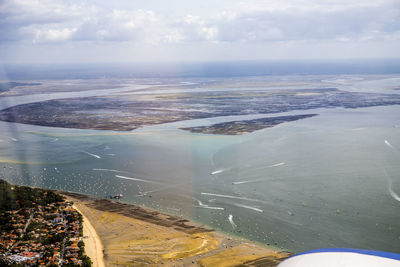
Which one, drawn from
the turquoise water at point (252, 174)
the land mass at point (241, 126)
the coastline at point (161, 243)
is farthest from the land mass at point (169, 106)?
the coastline at point (161, 243)

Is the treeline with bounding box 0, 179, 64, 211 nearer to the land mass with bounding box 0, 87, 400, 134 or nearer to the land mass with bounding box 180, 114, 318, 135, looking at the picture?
the land mass with bounding box 180, 114, 318, 135

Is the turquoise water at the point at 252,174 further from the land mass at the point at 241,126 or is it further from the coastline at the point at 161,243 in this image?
the land mass at the point at 241,126

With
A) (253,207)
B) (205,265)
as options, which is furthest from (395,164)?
(205,265)

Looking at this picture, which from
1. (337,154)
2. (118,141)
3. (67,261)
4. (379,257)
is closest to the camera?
(379,257)

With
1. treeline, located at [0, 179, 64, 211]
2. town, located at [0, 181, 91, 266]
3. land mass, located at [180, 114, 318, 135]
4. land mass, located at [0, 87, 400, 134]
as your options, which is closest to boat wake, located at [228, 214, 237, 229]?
town, located at [0, 181, 91, 266]

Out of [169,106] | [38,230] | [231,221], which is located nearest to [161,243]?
[231,221]

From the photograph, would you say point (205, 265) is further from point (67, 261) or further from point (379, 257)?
point (379, 257)

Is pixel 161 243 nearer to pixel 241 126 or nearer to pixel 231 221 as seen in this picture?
pixel 231 221
